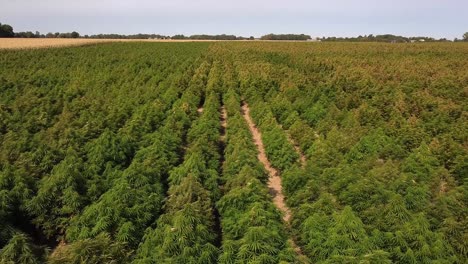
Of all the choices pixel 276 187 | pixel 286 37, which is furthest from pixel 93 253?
pixel 286 37

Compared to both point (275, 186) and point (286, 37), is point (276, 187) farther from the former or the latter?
point (286, 37)

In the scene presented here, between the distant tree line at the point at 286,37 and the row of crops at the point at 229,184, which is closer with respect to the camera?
the row of crops at the point at 229,184

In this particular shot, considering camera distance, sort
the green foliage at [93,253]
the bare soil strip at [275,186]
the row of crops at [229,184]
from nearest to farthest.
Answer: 1. the green foliage at [93,253]
2. the row of crops at [229,184]
3. the bare soil strip at [275,186]

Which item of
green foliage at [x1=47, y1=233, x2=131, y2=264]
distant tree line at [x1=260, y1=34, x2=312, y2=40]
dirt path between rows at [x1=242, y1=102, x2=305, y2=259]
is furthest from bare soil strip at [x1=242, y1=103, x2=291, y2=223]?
distant tree line at [x1=260, y1=34, x2=312, y2=40]

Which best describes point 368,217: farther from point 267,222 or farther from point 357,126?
point 357,126

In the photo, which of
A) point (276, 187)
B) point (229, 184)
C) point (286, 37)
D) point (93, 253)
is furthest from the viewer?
point (286, 37)

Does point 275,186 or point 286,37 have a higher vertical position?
point 286,37

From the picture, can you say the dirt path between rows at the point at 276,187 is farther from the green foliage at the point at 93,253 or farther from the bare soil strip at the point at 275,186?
the green foliage at the point at 93,253

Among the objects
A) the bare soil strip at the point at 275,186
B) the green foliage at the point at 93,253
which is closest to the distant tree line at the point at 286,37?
the bare soil strip at the point at 275,186
